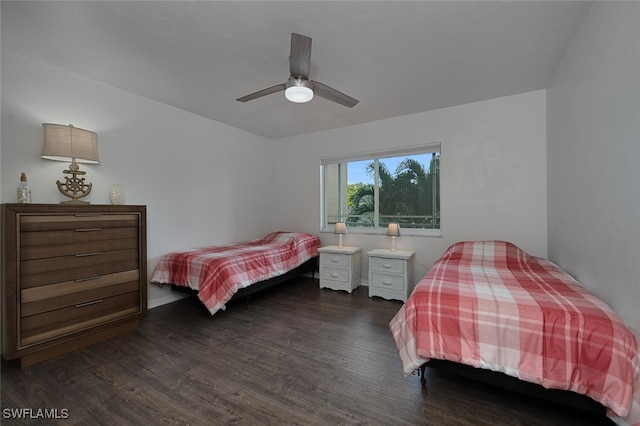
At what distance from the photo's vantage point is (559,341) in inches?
50.3

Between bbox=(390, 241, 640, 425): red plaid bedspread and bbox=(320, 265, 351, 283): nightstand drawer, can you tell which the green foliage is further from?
bbox=(390, 241, 640, 425): red plaid bedspread

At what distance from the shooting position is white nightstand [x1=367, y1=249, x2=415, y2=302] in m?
3.29

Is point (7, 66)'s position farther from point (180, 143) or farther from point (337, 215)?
point (337, 215)

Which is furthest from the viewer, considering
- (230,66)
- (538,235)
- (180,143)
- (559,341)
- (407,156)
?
(407,156)

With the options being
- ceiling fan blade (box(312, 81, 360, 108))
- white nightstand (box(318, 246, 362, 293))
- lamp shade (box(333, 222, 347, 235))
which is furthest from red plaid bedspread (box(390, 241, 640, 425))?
lamp shade (box(333, 222, 347, 235))

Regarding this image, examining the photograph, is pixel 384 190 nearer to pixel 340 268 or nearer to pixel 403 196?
pixel 403 196

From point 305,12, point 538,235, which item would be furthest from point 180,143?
point 538,235

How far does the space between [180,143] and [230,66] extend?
61.3 inches

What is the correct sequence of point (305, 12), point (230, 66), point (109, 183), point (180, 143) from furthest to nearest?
point (180, 143) < point (109, 183) < point (230, 66) < point (305, 12)

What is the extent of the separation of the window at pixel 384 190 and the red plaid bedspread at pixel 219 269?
4.27 feet

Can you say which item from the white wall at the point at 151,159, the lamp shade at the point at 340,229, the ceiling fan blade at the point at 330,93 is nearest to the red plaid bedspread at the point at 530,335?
the ceiling fan blade at the point at 330,93

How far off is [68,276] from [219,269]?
45.7 inches

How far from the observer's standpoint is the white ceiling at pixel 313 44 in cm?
173

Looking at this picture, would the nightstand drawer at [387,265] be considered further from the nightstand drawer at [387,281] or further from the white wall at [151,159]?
the white wall at [151,159]
